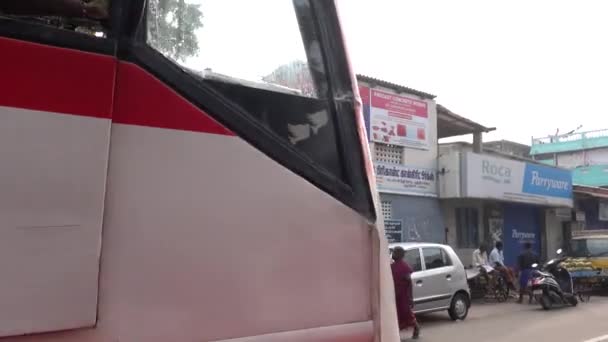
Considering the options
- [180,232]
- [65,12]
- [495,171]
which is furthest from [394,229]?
[65,12]

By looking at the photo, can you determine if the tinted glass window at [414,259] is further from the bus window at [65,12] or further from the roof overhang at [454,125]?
the bus window at [65,12]

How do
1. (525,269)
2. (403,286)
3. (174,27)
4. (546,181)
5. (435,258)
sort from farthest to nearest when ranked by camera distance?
1. (546,181)
2. (525,269)
3. (435,258)
4. (403,286)
5. (174,27)

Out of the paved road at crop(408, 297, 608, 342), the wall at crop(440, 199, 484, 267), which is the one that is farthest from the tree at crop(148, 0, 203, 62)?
the wall at crop(440, 199, 484, 267)

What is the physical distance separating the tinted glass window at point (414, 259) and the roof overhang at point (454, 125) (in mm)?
7878

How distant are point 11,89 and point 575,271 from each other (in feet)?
50.9

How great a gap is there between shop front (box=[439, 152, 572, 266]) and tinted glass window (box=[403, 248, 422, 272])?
638 centimetres

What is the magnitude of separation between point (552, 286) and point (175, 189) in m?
12.3

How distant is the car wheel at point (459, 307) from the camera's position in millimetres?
10594

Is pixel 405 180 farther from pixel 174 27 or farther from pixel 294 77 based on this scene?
pixel 174 27

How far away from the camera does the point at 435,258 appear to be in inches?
413

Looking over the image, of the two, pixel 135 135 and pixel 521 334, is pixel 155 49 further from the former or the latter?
pixel 521 334

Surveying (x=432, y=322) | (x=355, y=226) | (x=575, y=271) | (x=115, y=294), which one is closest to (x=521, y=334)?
(x=432, y=322)

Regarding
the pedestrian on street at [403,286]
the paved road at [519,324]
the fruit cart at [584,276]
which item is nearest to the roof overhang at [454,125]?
the fruit cart at [584,276]

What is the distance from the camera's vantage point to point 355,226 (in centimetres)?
179
